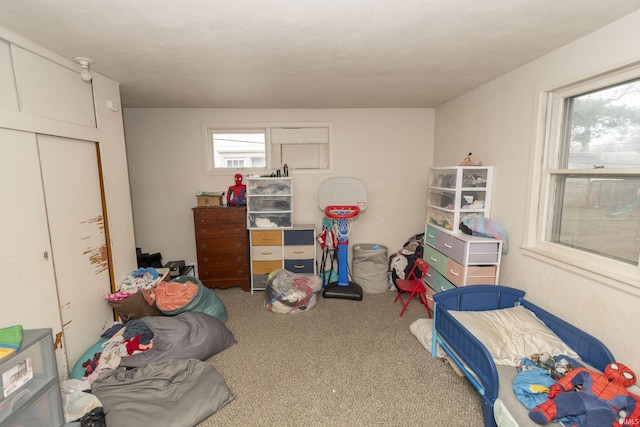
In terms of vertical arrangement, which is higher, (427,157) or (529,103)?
(529,103)

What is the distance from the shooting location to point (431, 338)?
98.8 inches

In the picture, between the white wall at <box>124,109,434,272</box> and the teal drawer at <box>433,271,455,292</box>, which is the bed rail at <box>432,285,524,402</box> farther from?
the white wall at <box>124,109,434,272</box>

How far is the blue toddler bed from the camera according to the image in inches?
66.7

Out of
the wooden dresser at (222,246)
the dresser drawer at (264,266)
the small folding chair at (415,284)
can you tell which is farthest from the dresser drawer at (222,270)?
the small folding chair at (415,284)

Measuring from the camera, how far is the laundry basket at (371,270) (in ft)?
12.3

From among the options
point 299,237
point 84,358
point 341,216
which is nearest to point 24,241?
point 84,358

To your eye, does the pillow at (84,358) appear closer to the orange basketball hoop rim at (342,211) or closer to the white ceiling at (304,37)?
the white ceiling at (304,37)

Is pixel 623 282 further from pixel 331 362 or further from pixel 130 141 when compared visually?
pixel 130 141

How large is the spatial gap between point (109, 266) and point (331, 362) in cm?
216

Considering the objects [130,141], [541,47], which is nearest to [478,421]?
[541,47]

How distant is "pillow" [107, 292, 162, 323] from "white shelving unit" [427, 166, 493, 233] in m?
2.95

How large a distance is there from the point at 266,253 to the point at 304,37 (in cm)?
256

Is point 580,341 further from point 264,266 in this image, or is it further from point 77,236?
point 77,236

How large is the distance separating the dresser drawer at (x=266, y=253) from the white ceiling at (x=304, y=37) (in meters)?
1.89
